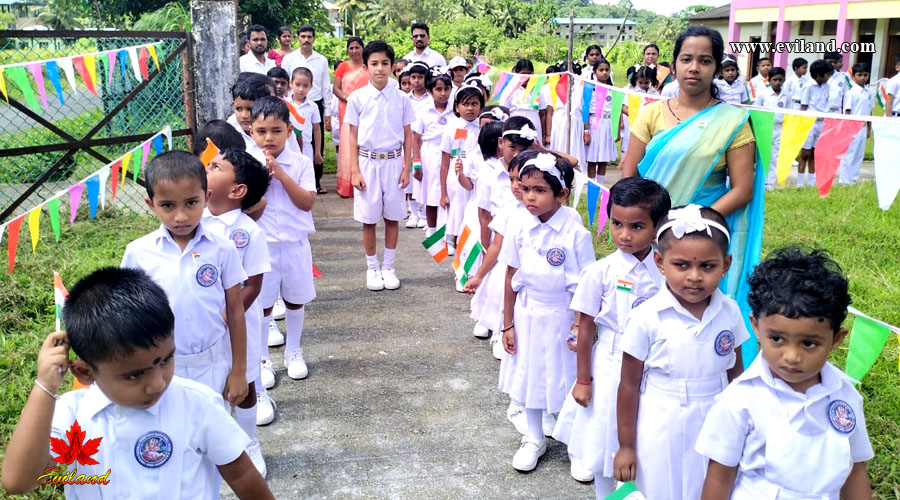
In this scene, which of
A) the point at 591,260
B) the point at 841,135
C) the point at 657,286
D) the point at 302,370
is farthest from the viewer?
the point at 302,370

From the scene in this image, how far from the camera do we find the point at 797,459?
2006 mm

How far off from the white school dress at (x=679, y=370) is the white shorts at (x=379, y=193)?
3.69m

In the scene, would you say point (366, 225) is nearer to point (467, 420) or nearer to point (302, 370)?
point (302, 370)

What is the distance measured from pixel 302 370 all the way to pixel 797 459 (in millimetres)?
3063

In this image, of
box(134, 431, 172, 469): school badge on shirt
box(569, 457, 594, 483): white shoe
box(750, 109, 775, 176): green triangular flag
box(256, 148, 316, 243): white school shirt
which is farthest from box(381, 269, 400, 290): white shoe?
box(134, 431, 172, 469): school badge on shirt

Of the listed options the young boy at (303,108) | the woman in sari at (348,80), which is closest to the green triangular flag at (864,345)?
the young boy at (303,108)

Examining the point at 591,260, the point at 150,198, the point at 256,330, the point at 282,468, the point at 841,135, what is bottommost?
the point at 282,468

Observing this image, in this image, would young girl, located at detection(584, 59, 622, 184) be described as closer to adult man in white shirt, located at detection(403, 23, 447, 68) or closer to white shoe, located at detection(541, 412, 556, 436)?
adult man in white shirt, located at detection(403, 23, 447, 68)

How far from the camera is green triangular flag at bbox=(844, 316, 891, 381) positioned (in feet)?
9.59

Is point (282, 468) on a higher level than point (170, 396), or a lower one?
lower

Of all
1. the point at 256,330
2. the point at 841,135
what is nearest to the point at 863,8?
the point at 841,135

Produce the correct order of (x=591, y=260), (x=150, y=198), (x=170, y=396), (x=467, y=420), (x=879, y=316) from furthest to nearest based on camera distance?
(x=879, y=316) → (x=467, y=420) → (x=591, y=260) → (x=150, y=198) → (x=170, y=396)

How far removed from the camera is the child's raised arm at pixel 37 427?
5.52ft

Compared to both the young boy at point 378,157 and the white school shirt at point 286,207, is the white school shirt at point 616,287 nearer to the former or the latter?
the white school shirt at point 286,207
